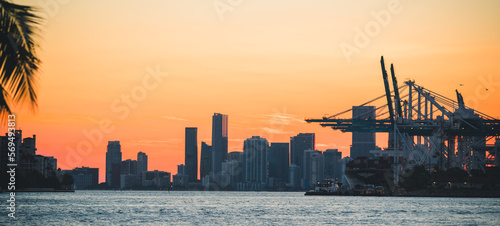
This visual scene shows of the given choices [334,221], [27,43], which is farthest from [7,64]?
[334,221]

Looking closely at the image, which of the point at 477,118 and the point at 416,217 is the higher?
the point at 477,118

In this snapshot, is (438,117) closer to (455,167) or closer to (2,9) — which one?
(455,167)

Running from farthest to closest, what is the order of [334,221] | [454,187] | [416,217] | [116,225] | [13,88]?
[454,187] < [416,217] < [334,221] < [116,225] < [13,88]

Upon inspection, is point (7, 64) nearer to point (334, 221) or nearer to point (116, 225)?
point (116, 225)

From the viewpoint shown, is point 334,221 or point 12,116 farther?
point 334,221

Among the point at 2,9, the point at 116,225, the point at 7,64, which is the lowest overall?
the point at 116,225

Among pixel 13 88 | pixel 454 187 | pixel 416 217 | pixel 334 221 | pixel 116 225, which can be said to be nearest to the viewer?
pixel 13 88

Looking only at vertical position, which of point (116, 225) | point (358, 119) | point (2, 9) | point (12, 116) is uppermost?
point (358, 119)

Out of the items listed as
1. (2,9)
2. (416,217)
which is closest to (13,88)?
(2,9)

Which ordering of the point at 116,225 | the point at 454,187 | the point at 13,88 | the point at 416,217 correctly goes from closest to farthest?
the point at 13,88 → the point at 116,225 → the point at 416,217 → the point at 454,187
